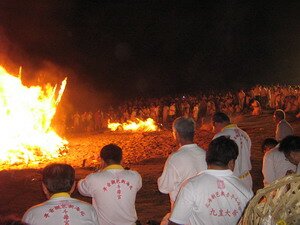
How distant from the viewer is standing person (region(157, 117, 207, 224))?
188 inches

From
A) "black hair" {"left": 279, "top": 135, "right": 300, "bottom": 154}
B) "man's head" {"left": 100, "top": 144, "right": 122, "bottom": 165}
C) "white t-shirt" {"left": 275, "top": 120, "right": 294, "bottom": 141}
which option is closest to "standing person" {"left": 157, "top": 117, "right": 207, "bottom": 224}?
"man's head" {"left": 100, "top": 144, "right": 122, "bottom": 165}

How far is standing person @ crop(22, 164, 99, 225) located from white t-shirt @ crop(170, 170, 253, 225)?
0.79m

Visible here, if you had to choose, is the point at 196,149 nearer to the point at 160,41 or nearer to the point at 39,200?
the point at 39,200

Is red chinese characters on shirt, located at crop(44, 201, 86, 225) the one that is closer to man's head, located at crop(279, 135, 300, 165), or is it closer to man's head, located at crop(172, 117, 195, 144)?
man's head, located at crop(172, 117, 195, 144)

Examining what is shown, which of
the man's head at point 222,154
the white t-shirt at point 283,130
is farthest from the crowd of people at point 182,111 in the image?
the man's head at point 222,154

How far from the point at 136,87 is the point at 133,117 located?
31.3 meters

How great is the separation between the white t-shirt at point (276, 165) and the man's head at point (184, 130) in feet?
5.47

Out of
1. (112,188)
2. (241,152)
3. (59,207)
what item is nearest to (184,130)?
(112,188)

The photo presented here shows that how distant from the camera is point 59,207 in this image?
11.7 ft

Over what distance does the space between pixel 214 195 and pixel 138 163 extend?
→ 11.8 metres

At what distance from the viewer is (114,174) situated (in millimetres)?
4781

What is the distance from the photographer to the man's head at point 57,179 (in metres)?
3.65

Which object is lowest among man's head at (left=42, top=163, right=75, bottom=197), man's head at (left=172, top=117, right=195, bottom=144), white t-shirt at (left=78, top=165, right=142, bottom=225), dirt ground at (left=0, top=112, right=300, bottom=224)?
dirt ground at (left=0, top=112, right=300, bottom=224)

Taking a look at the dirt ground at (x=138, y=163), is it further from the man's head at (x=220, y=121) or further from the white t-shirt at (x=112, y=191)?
the white t-shirt at (x=112, y=191)
